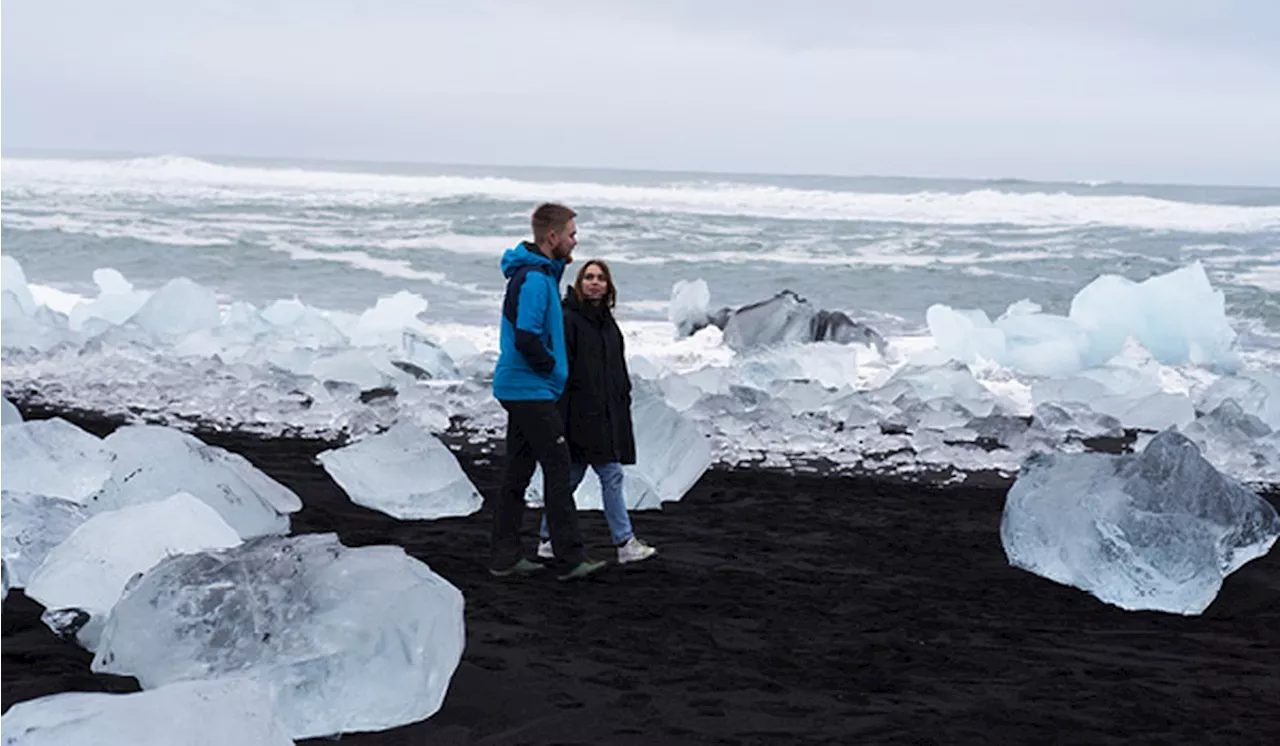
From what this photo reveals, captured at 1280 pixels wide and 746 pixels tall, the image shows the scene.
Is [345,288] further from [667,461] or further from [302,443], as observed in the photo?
[667,461]

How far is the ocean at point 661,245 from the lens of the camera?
2419cm

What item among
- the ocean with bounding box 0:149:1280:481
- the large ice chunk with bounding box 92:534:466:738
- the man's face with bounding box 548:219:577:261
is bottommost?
the ocean with bounding box 0:149:1280:481

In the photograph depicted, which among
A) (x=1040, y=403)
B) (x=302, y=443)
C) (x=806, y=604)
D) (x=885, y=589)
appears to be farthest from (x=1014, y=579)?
(x=1040, y=403)

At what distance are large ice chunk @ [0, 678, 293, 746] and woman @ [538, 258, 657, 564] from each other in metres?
2.86

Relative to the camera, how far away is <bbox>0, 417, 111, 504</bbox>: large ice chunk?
22.6 feet

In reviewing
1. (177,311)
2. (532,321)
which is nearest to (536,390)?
(532,321)

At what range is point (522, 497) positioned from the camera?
6.43 meters

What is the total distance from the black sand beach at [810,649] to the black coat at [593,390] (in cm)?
55

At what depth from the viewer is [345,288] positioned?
1012 inches

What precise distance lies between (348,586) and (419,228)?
1274 inches

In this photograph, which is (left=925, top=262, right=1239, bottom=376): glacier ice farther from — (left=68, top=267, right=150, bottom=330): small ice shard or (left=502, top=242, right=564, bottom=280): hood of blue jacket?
(left=502, top=242, right=564, bottom=280): hood of blue jacket

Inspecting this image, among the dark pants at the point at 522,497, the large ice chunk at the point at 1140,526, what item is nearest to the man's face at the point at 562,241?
the dark pants at the point at 522,497

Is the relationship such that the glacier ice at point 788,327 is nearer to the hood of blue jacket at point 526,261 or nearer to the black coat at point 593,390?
the black coat at point 593,390

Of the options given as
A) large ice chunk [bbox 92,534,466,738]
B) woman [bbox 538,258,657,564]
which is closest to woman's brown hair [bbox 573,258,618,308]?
woman [bbox 538,258,657,564]
